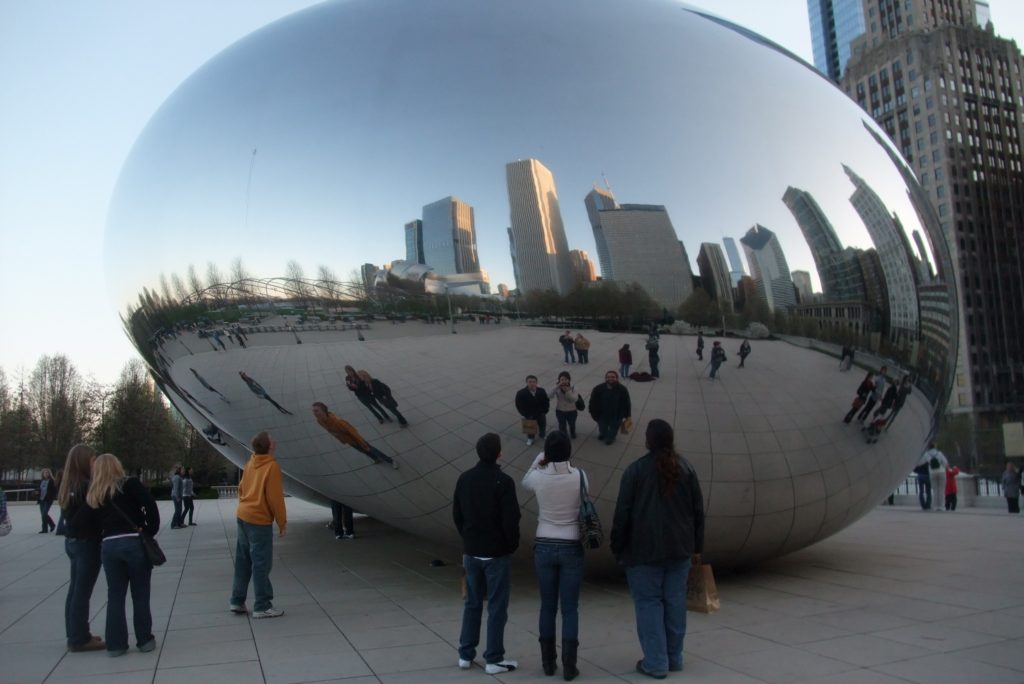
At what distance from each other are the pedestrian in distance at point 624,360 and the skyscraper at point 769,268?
1026mm

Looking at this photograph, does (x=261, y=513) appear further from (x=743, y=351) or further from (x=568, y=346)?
(x=743, y=351)

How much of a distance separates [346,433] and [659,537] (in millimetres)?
2954

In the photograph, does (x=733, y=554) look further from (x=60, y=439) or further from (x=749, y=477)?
(x=60, y=439)

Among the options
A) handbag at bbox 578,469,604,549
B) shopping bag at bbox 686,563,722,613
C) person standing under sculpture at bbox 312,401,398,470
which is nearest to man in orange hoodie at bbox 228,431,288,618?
person standing under sculpture at bbox 312,401,398,470

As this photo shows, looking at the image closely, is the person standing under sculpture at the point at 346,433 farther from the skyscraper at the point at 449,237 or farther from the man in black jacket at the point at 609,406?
the man in black jacket at the point at 609,406

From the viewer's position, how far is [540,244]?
5672mm

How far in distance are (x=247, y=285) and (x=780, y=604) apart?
194 inches

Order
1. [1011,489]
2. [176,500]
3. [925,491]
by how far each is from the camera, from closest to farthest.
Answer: [1011,489] → [925,491] → [176,500]

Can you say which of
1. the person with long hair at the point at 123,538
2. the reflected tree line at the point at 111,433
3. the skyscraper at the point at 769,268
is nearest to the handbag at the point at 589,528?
the skyscraper at the point at 769,268

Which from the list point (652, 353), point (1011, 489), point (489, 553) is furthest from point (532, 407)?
point (1011, 489)

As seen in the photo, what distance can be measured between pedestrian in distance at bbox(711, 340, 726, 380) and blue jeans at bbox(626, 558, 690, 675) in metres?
1.49

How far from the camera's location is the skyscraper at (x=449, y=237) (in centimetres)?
578

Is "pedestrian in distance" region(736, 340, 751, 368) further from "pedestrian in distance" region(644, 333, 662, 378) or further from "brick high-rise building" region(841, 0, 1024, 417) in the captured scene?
"brick high-rise building" region(841, 0, 1024, 417)

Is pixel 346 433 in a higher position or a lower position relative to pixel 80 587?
higher
